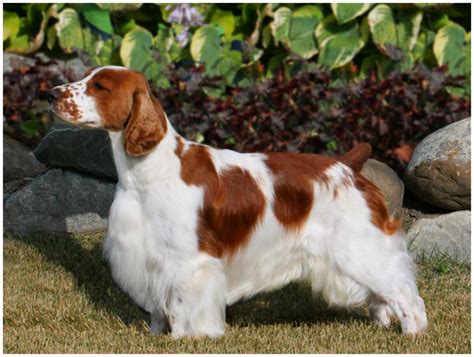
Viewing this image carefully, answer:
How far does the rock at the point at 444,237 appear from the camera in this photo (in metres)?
6.96

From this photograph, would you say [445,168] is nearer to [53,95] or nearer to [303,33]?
[303,33]

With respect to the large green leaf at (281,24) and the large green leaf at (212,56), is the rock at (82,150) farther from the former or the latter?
the large green leaf at (281,24)

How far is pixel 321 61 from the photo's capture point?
8.59 meters

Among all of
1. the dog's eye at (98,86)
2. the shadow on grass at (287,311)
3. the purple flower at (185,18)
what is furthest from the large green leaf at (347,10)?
the dog's eye at (98,86)

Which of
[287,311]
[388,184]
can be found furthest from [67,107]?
[388,184]

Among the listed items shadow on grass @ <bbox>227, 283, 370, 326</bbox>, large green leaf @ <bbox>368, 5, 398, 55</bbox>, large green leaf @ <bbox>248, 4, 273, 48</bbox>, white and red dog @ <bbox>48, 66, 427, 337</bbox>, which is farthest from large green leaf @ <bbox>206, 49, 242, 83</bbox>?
white and red dog @ <bbox>48, 66, 427, 337</bbox>

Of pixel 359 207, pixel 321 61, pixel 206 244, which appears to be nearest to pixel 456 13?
pixel 321 61

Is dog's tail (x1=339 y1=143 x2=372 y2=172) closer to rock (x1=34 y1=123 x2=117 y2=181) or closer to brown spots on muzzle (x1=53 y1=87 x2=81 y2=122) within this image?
brown spots on muzzle (x1=53 y1=87 x2=81 y2=122)

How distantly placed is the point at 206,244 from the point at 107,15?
4.50m

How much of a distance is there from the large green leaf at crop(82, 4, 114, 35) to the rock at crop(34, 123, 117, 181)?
1588 millimetres

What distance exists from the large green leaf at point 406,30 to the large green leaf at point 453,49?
9.0 inches

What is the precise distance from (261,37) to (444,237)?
2.73 meters

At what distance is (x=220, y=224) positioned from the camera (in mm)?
5016

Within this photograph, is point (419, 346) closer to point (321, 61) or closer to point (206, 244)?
point (206, 244)
